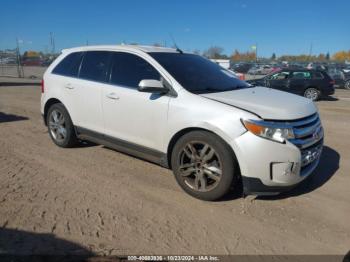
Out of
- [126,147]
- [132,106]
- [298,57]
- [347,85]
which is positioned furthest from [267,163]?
[298,57]

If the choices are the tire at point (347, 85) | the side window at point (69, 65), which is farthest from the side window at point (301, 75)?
the side window at point (69, 65)

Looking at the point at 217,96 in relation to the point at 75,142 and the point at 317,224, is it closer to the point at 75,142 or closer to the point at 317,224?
the point at 317,224

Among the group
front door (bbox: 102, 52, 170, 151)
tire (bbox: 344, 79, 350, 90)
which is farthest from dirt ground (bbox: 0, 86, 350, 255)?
tire (bbox: 344, 79, 350, 90)

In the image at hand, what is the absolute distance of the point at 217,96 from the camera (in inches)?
161

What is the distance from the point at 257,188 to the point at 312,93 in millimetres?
13492

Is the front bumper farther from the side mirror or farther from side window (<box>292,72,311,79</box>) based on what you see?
side window (<box>292,72,311,79</box>)

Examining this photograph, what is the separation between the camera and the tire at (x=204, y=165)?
12.3 ft

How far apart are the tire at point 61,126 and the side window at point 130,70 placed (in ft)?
4.39

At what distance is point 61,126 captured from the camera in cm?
588

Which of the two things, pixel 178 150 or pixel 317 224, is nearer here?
pixel 317 224

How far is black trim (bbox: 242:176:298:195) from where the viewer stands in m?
3.69

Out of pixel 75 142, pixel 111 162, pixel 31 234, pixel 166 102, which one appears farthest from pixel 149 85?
pixel 75 142

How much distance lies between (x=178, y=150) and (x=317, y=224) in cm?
176

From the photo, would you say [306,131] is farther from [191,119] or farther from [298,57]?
[298,57]
